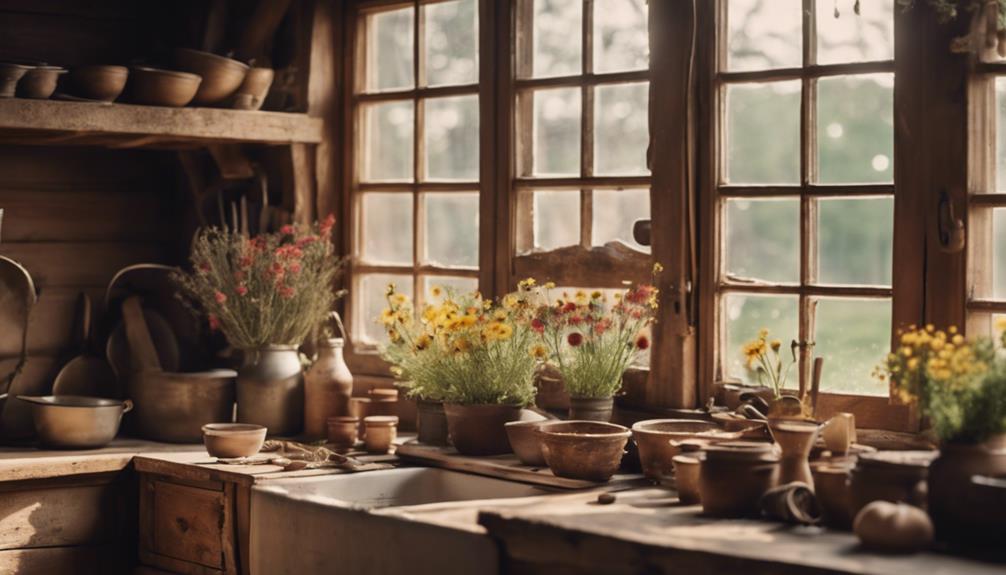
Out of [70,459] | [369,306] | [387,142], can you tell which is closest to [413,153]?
[387,142]

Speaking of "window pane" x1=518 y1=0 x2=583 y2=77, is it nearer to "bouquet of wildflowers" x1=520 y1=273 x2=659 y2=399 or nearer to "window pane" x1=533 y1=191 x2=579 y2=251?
"window pane" x1=533 y1=191 x2=579 y2=251

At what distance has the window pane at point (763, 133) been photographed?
12.0 feet

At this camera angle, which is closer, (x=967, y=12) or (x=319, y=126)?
(x=967, y=12)

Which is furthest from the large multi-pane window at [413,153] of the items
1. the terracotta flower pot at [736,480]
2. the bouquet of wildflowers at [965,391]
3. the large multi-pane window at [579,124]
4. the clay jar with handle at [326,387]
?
the bouquet of wildflowers at [965,391]

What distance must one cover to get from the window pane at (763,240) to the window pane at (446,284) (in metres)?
0.94

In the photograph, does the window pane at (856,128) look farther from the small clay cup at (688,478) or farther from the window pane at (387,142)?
the window pane at (387,142)

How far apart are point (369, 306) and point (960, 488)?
250 centimetres

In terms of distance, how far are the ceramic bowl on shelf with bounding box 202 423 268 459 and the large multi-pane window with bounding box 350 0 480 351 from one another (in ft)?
2.55

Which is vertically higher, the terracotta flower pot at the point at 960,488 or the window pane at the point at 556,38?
the window pane at the point at 556,38

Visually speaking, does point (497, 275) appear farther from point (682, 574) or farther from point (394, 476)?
point (682, 574)

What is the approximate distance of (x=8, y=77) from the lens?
4.03 meters

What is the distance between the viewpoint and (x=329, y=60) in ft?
15.5

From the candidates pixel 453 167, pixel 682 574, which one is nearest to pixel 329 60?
pixel 453 167

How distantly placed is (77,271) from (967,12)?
3101 mm
